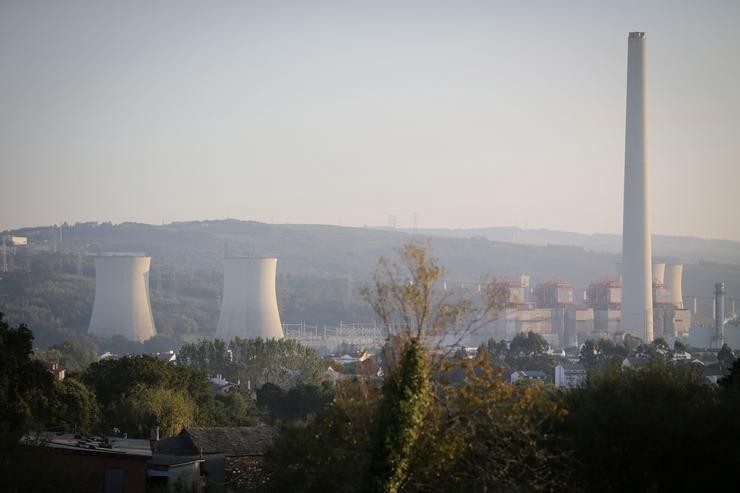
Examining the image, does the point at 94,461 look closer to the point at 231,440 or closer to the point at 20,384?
the point at 20,384

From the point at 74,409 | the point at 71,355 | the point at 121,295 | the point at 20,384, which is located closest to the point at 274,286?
the point at 121,295

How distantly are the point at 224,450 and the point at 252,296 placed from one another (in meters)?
35.2

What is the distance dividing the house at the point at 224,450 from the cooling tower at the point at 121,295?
35705 mm

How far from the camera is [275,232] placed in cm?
17888

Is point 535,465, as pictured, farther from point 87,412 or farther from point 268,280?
point 268,280

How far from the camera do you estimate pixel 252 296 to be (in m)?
55.9

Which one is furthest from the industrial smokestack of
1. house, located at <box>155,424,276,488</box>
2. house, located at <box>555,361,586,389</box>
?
house, located at <box>155,424,276,488</box>

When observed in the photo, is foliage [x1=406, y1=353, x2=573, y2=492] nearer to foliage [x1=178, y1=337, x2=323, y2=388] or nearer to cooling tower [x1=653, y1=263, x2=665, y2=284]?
foliage [x1=178, y1=337, x2=323, y2=388]

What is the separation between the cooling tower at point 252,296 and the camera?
5534cm

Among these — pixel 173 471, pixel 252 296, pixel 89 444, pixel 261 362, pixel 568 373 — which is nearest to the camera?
pixel 89 444

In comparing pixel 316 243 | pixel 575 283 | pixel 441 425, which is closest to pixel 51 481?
pixel 441 425

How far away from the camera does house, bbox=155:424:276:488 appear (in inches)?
792

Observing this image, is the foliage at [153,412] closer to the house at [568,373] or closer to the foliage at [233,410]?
the foliage at [233,410]

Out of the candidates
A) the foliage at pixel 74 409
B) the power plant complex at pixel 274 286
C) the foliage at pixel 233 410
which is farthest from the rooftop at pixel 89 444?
the power plant complex at pixel 274 286
